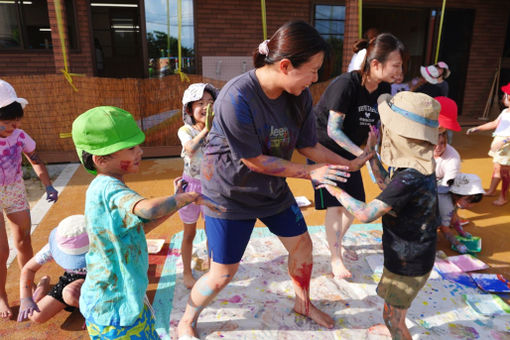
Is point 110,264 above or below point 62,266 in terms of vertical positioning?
above

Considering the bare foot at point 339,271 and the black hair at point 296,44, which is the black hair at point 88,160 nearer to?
the black hair at point 296,44

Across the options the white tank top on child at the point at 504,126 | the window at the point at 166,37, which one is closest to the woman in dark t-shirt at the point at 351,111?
the white tank top on child at the point at 504,126

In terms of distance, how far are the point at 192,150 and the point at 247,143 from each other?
853mm

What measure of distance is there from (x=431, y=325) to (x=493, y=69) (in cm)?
1037

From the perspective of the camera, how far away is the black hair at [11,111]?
244 centimetres

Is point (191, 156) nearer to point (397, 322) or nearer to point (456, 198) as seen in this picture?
point (397, 322)

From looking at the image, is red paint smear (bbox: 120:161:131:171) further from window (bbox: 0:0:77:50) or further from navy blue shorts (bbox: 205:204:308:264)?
window (bbox: 0:0:77:50)

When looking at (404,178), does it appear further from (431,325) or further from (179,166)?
(179,166)

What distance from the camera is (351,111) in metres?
2.79

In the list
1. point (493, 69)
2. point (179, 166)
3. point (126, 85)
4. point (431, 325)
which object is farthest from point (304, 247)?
point (493, 69)

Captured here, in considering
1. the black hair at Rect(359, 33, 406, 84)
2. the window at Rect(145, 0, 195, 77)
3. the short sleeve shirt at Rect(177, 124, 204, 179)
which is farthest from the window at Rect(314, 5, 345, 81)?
the short sleeve shirt at Rect(177, 124, 204, 179)

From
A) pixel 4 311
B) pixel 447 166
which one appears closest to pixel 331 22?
pixel 447 166

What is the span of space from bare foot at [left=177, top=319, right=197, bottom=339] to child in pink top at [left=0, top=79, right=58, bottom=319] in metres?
1.25

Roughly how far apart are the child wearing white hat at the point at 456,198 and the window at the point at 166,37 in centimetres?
655
